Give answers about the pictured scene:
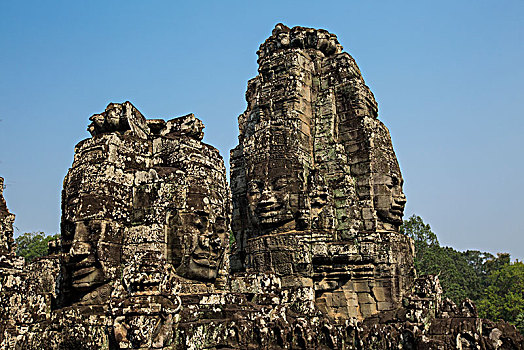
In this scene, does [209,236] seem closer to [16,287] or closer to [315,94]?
[16,287]

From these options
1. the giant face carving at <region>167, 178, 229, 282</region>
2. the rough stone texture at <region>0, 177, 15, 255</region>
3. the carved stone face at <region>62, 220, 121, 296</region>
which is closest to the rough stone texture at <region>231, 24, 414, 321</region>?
the giant face carving at <region>167, 178, 229, 282</region>

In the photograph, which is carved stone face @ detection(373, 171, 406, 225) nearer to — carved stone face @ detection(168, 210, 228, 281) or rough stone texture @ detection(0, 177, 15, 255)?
carved stone face @ detection(168, 210, 228, 281)

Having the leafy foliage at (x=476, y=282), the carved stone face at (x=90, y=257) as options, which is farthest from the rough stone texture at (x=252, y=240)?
the leafy foliage at (x=476, y=282)

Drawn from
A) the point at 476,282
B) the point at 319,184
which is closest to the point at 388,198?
the point at 319,184

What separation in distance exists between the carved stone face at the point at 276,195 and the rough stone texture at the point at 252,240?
0.13 ft

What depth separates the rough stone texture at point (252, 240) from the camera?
786 centimetres

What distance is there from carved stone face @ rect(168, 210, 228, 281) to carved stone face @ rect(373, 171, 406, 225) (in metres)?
8.56

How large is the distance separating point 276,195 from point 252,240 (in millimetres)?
1609

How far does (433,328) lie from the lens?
11.7 meters

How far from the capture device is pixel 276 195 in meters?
15.3

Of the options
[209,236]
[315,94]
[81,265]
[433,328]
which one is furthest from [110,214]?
[315,94]

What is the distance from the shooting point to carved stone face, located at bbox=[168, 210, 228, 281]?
8.36 meters

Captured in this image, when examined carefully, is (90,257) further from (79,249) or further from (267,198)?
(267,198)

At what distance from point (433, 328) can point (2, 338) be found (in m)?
9.02
